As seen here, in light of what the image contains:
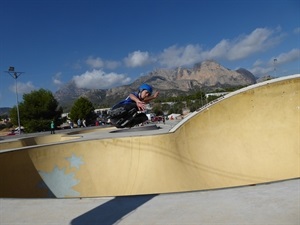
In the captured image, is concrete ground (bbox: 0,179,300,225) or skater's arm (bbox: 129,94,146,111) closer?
concrete ground (bbox: 0,179,300,225)

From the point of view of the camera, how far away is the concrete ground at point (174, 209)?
3.11 m

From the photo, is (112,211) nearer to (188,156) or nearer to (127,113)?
(188,156)

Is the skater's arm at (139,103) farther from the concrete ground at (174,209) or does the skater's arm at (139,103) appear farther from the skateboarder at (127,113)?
the concrete ground at (174,209)

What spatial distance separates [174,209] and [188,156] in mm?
5795

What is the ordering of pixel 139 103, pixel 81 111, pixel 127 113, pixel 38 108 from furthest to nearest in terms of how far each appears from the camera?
pixel 81 111, pixel 38 108, pixel 127 113, pixel 139 103

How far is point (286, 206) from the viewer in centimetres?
336

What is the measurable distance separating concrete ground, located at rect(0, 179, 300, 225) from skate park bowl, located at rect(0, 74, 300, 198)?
402 cm

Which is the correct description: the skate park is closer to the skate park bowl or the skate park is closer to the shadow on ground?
the skate park bowl

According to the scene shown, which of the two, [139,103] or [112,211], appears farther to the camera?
[139,103]

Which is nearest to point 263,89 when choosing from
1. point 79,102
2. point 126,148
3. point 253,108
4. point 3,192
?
point 253,108

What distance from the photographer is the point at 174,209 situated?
346 centimetres

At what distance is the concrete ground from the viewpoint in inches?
123

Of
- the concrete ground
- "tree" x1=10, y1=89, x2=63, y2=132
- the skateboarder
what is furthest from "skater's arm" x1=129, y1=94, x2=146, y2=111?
"tree" x1=10, y1=89, x2=63, y2=132

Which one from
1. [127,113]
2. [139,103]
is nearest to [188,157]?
[139,103]
